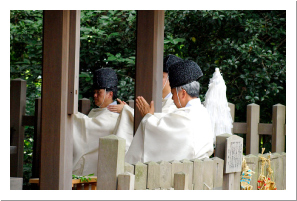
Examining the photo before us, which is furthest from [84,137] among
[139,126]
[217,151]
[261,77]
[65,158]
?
[261,77]

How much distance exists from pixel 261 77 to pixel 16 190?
4725 millimetres

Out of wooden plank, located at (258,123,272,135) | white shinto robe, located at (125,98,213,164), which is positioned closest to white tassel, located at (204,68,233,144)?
wooden plank, located at (258,123,272,135)

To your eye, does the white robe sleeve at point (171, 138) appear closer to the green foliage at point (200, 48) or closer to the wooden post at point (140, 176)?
the wooden post at point (140, 176)

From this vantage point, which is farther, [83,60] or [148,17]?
[83,60]

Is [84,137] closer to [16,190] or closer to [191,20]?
[16,190]

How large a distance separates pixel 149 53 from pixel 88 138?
1466 mm

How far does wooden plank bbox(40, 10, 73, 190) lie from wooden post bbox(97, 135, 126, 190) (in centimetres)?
86

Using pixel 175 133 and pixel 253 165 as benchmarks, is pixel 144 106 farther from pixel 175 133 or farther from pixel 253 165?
pixel 253 165

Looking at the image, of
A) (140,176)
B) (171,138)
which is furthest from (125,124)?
(140,176)

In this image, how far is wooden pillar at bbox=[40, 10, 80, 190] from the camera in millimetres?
2924

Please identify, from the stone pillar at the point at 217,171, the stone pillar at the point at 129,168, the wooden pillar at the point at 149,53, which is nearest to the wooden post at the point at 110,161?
the stone pillar at the point at 129,168

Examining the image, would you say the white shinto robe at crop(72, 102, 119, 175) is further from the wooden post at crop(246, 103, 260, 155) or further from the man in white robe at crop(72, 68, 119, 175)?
the wooden post at crop(246, 103, 260, 155)

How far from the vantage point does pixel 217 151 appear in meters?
2.85

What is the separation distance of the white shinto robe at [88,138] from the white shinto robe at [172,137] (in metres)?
1.06
